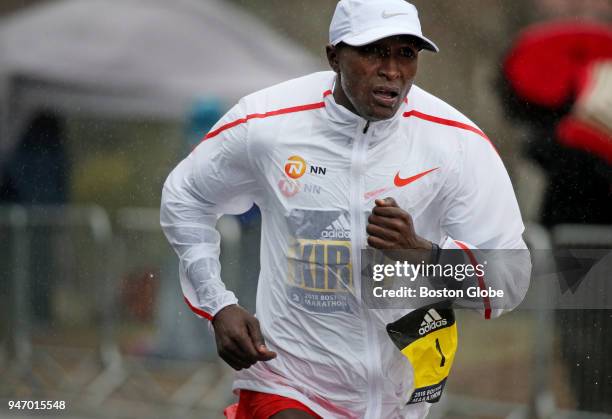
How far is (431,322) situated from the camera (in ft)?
12.8

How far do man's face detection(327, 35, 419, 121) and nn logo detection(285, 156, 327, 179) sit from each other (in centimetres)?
21

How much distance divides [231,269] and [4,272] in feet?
5.07

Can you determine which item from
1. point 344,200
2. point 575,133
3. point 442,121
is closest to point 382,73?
point 442,121

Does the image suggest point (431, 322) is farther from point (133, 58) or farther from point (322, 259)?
point (133, 58)

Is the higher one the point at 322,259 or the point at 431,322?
the point at 322,259

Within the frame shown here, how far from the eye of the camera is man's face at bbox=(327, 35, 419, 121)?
381cm

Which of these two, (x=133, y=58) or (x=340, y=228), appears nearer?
(x=340, y=228)

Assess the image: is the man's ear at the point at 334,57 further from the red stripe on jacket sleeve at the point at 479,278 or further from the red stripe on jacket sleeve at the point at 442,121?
the red stripe on jacket sleeve at the point at 479,278

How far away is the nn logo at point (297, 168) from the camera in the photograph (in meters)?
3.94

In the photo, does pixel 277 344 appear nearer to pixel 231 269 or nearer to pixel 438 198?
pixel 438 198

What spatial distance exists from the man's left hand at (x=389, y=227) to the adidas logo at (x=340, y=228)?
24 centimetres

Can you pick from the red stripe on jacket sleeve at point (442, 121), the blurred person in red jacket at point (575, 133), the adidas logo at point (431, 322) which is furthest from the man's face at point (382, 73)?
the blurred person in red jacket at point (575, 133)

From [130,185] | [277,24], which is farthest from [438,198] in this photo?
[277,24]

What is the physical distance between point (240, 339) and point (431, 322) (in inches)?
22.0
